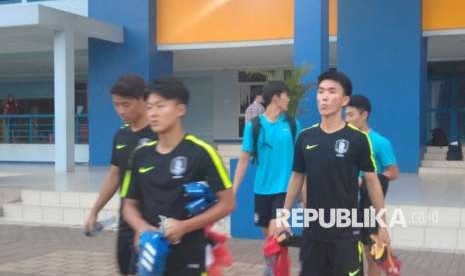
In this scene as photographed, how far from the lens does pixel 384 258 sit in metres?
4.30

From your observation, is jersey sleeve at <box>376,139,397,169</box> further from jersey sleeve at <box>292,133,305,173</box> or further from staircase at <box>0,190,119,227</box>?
staircase at <box>0,190,119,227</box>

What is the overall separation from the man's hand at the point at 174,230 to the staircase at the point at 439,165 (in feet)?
40.4

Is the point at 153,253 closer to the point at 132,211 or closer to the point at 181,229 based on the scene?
the point at 181,229

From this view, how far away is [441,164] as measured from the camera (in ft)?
48.3

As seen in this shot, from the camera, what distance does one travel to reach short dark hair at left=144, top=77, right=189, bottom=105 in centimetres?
324

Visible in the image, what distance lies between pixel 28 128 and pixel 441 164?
13.9 metres

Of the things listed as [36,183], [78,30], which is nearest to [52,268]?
[36,183]

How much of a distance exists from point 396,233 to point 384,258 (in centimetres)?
399

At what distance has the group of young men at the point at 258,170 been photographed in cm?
322

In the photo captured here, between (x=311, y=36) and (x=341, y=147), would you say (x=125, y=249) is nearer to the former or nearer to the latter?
(x=341, y=147)

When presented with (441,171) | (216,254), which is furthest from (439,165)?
(216,254)

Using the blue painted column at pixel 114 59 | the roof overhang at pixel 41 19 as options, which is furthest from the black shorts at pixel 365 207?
the blue painted column at pixel 114 59

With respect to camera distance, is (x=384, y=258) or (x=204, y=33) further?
(x=204, y=33)

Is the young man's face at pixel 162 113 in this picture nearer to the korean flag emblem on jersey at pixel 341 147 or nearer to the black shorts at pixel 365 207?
the korean flag emblem on jersey at pixel 341 147
